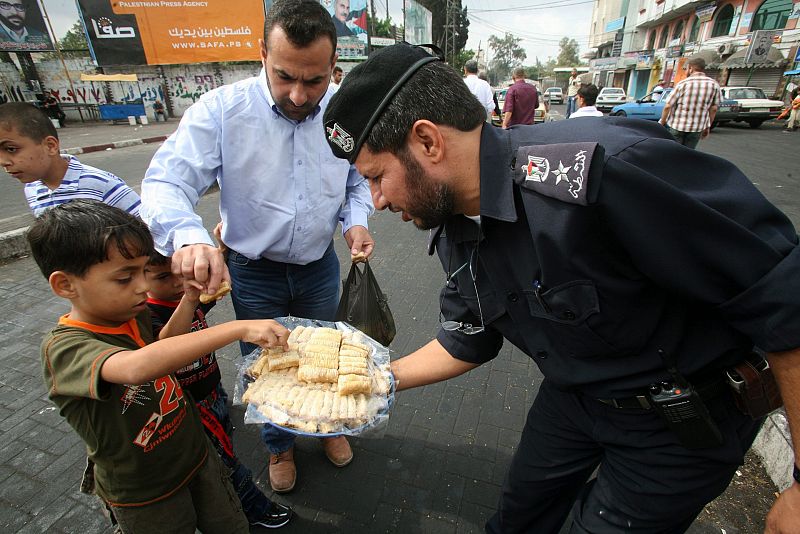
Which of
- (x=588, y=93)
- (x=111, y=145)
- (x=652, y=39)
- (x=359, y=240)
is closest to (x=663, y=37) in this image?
(x=652, y=39)

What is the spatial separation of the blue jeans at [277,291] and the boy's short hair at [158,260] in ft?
1.69

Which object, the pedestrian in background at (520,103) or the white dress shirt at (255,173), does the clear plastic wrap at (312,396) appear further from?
the pedestrian in background at (520,103)

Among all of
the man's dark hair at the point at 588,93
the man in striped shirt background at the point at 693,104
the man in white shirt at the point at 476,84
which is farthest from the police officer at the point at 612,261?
the man in white shirt at the point at 476,84

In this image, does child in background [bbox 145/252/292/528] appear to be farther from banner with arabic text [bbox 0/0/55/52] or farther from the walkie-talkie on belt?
banner with arabic text [bbox 0/0/55/52]

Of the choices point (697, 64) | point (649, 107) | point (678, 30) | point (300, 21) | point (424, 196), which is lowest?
point (649, 107)

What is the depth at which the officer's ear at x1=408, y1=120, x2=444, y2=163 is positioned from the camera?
1326mm

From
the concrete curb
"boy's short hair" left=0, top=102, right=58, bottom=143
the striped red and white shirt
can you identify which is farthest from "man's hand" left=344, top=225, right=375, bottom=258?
the concrete curb

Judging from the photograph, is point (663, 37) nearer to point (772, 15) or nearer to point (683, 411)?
point (772, 15)

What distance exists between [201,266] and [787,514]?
2.08 metres

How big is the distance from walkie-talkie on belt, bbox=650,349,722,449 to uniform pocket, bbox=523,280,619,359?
7.7 inches

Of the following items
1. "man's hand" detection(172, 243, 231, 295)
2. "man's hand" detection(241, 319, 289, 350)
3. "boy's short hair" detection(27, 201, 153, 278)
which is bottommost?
"man's hand" detection(241, 319, 289, 350)

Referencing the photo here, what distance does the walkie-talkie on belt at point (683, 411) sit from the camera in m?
1.33

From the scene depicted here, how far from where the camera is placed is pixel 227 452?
7.14 ft

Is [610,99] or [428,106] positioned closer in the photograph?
[428,106]
